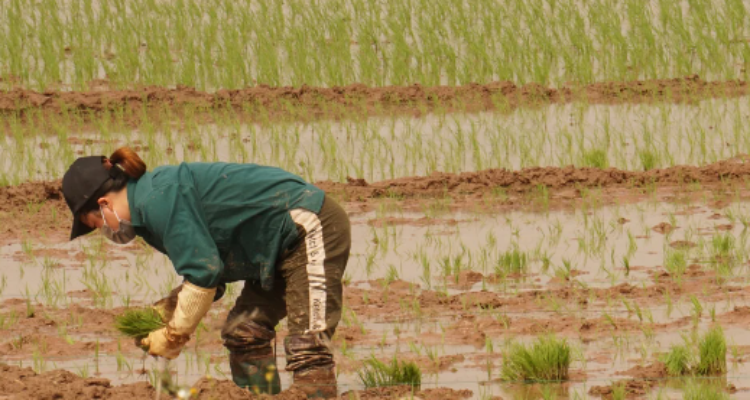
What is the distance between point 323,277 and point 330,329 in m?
0.18

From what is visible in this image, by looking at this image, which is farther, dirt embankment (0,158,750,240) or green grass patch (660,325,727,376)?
dirt embankment (0,158,750,240)

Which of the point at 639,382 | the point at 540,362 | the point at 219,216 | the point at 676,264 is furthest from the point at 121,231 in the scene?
the point at 676,264

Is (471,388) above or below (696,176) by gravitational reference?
below

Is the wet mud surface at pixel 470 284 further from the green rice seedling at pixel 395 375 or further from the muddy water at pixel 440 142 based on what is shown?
the muddy water at pixel 440 142

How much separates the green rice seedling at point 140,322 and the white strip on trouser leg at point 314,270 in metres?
0.46

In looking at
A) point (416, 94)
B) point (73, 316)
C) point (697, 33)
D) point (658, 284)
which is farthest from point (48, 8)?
point (658, 284)

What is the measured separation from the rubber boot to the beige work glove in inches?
18.5

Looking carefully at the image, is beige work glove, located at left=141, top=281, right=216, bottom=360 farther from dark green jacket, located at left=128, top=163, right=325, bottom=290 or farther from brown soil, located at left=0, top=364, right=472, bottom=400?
brown soil, located at left=0, top=364, right=472, bottom=400

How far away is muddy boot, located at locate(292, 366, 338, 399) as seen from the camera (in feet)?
12.0

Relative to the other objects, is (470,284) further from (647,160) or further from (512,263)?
(647,160)

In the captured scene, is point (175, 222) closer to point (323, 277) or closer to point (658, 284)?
point (323, 277)

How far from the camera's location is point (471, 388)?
411cm

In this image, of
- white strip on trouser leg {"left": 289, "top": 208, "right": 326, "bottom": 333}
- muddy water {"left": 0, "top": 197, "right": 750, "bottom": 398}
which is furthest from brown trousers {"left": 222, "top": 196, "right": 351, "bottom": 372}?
muddy water {"left": 0, "top": 197, "right": 750, "bottom": 398}

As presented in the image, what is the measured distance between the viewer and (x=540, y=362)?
4.05 meters
